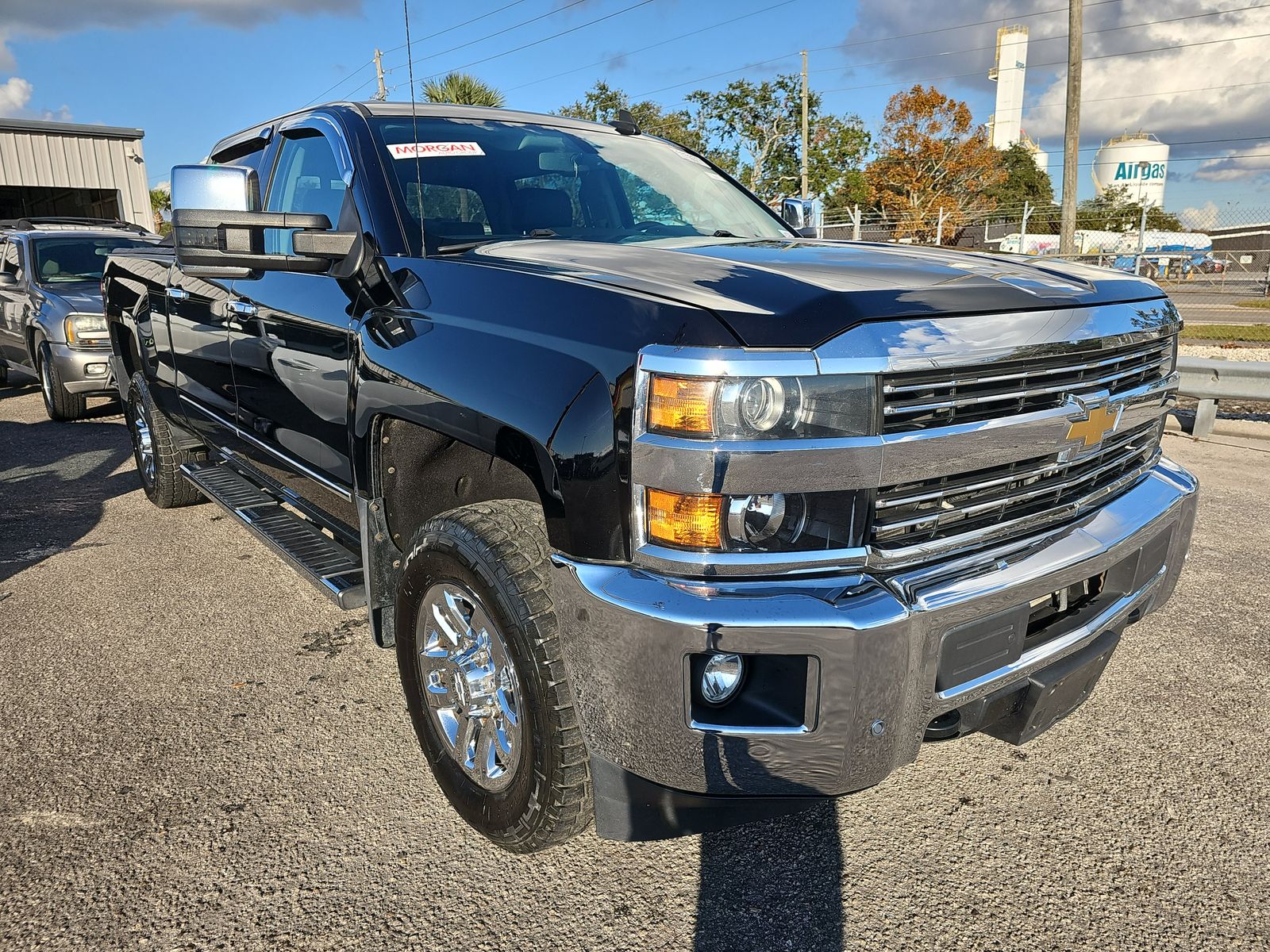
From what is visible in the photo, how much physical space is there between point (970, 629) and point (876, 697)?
0.97ft

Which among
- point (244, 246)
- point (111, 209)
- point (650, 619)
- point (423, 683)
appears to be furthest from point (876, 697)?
point (111, 209)

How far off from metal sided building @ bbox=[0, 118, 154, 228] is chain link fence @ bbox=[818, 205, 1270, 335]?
18.4 meters

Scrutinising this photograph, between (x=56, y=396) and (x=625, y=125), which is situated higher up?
(x=625, y=125)

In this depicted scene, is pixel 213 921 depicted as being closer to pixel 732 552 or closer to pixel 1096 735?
pixel 732 552

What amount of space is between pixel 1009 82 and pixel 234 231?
10320cm

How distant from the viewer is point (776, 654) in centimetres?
177

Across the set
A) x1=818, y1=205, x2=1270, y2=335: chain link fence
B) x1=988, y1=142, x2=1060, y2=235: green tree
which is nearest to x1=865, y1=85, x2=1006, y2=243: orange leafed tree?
x1=818, y1=205, x2=1270, y2=335: chain link fence

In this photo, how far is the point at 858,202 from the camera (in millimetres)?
A: 40750

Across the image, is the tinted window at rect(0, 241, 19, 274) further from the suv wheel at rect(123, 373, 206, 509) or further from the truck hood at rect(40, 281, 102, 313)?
the suv wheel at rect(123, 373, 206, 509)

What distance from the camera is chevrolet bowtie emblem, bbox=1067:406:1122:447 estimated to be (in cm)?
221

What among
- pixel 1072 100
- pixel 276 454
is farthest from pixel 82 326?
pixel 1072 100

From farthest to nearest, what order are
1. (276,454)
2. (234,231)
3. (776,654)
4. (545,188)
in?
(276,454)
(545,188)
(234,231)
(776,654)

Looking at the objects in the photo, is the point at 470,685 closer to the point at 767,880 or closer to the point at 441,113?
the point at 767,880

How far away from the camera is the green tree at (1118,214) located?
1987 inches
